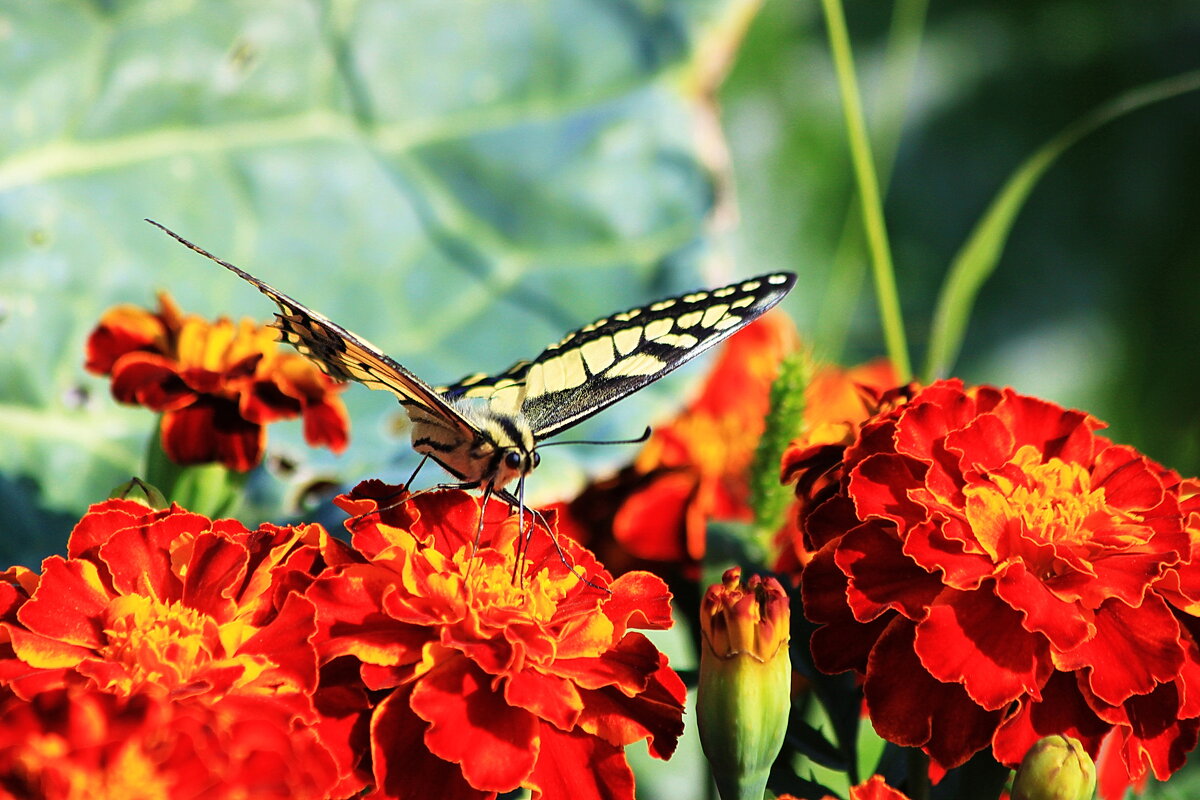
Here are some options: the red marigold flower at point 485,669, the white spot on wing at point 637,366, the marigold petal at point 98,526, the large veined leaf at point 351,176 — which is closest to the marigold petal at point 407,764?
the red marigold flower at point 485,669

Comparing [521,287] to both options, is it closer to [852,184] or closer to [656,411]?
[656,411]

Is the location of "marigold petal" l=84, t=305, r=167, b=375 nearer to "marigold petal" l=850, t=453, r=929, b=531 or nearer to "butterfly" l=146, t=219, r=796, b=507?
"butterfly" l=146, t=219, r=796, b=507

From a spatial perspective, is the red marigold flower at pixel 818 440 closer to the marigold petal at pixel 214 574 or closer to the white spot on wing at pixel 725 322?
the white spot on wing at pixel 725 322

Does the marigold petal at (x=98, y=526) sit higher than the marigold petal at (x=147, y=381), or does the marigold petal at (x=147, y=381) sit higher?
the marigold petal at (x=147, y=381)

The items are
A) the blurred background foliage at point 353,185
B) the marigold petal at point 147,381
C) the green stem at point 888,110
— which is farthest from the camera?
the green stem at point 888,110

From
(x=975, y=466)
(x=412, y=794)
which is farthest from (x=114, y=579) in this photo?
(x=975, y=466)

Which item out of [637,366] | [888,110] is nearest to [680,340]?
[637,366]

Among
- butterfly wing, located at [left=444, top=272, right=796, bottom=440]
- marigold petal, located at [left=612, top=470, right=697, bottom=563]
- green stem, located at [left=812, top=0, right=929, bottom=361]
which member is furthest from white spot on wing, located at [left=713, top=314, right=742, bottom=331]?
green stem, located at [left=812, top=0, right=929, bottom=361]
